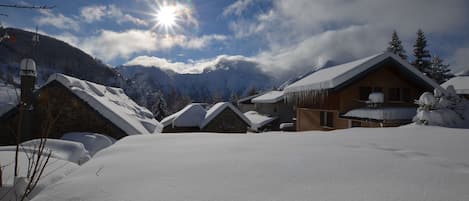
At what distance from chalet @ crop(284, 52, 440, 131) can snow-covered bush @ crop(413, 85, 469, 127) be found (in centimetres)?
251

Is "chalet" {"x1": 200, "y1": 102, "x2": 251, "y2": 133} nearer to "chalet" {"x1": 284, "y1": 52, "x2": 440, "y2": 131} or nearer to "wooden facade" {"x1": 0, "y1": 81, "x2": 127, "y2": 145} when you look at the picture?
"chalet" {"x1": 284, "y1": 52, "x2": 440, "y2": 131}

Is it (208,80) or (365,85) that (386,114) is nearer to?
(365,85)

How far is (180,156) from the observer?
9.40ft

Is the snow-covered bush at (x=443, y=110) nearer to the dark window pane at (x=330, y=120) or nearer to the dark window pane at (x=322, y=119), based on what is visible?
the dark window pane at (x=330, y=120)

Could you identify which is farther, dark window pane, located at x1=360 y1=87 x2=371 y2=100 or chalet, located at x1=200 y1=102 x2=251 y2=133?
chalet, located at x1=200 y1=102 x2=251 y2=133

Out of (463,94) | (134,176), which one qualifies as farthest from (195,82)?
(134,176)

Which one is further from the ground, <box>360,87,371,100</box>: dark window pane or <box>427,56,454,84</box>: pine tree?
<box>427,56,454,84</box>: pine tree

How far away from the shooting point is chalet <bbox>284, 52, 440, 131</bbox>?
10672 mm

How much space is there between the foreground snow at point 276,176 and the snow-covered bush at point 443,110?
5.36 meters

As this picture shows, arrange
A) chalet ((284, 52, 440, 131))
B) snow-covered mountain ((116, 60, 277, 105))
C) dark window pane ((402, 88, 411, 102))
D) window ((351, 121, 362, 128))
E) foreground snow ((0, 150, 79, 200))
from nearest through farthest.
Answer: foreground snow ((0, 150, 79, 200)) < chalet ((284, 52, 440, 131)) < window ((351, 121, 362, 128)) < dark window pane ((402, 88, 411, 102)) < snow-covered mountain ((116, 60, 277, 105))

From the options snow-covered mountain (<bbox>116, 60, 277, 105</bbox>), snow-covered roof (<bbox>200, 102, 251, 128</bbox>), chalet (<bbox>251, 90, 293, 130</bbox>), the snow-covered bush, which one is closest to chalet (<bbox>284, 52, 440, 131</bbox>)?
the snow-covered bush

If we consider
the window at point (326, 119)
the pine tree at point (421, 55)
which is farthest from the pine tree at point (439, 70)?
the window at point (326, 119)

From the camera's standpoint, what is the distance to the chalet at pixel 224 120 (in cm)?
1469

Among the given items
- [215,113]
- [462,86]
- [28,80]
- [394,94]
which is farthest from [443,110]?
[462,86]
